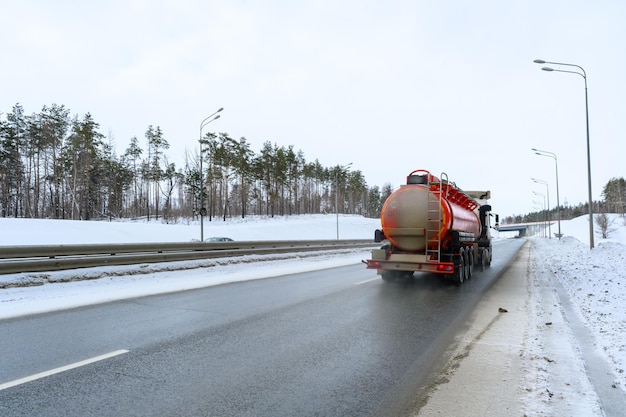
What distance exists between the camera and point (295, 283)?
11273mm

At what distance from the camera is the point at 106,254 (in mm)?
11953

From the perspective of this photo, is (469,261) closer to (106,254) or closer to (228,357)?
(228,357)

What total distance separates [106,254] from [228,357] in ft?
30.0

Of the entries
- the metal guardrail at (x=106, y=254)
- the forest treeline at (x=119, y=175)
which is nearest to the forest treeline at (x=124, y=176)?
the forest treeline at (x=119, y=175)

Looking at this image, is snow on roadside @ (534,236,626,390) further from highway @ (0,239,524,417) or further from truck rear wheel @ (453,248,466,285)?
truck rear wheel @ (453,248,466,285)

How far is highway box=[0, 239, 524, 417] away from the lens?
343 cm

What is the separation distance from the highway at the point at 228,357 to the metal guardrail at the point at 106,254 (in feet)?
11.6

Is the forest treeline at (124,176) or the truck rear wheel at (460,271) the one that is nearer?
the truck rear wheel at (460,271)

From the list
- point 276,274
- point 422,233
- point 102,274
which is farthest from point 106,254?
point 422,233

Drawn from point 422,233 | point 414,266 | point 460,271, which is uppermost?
point 422,233

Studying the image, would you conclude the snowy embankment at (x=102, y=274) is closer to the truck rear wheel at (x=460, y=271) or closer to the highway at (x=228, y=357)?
the highway at (x=228, y=357)

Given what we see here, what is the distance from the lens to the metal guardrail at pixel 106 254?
9539 mm

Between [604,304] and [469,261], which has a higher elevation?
[469,261]

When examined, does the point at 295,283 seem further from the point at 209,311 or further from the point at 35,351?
the point at 35,351
